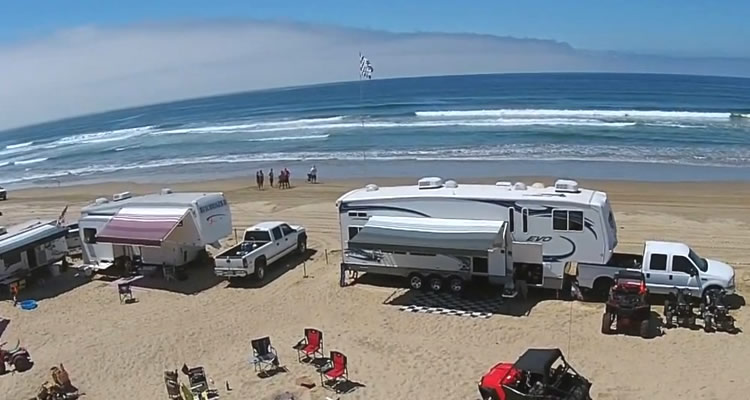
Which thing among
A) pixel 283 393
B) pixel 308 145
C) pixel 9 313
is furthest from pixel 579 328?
pixel 308 145

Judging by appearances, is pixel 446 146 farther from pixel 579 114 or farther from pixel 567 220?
pixel 567 220

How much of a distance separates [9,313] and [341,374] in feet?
33.0

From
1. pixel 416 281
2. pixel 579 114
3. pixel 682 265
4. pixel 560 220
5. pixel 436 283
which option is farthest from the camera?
pixel 579 114

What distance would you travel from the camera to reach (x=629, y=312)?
546 inches

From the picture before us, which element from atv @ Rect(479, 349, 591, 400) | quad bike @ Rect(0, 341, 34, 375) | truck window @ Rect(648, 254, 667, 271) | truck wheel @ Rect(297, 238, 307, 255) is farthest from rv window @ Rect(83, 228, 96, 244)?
truck window @ Rect(648, 254, 667, 271)

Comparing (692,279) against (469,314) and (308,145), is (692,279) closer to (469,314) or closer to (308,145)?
(469,314)

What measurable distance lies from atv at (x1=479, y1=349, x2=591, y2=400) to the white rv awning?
16.2 feet

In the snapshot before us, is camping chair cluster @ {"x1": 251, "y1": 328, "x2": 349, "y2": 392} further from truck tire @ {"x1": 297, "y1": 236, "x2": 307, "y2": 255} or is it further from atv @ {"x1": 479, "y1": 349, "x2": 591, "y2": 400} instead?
truck tire @ {"x1": 297, "y1": 236, "x2": 307, "y2": 255}

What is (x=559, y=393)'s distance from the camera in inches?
411

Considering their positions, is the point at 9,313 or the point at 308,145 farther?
the point at 308,145

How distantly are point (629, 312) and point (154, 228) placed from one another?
12.4 metres

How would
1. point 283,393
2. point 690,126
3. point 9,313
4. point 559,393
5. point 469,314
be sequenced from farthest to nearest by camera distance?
point 690,126, point 9,313, point 469,314, point 283,393, point 559,393

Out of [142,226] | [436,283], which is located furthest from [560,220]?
[142,226]

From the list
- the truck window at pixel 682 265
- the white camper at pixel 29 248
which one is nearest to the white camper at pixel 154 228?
the white camper at pixel 29 248
